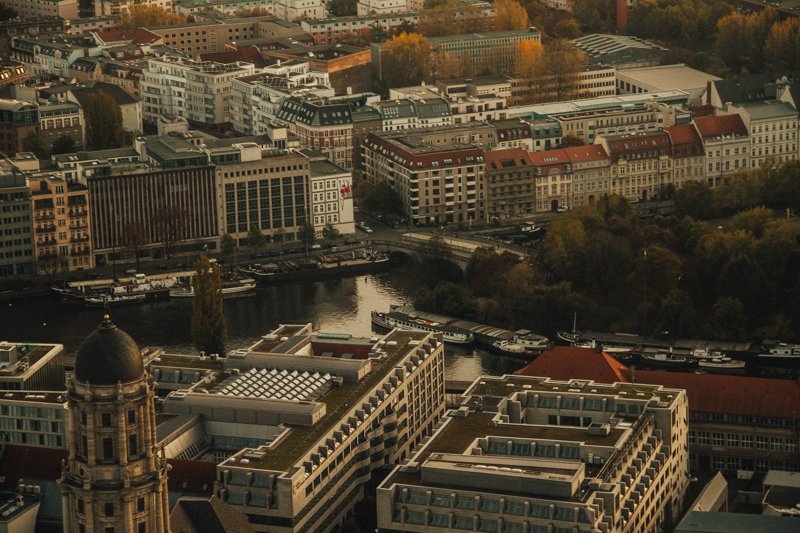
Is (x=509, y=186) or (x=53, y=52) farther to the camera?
(x=53, y=52)

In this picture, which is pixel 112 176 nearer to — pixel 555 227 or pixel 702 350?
pixel 555 227

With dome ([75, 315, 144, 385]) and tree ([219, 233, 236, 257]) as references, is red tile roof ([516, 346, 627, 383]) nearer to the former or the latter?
dome ([75, 315, 144, 385])

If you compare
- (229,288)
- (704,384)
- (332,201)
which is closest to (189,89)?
(332,201)

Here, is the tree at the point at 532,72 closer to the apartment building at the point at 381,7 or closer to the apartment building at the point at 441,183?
the apartment building at the point at 441,183

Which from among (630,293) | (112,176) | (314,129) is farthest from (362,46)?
(630,293)

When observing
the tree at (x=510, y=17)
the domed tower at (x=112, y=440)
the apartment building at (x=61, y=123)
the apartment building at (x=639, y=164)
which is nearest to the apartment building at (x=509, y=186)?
the apartment building at (x=639, y=164)

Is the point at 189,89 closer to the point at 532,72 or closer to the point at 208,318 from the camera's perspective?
the point at 532,72

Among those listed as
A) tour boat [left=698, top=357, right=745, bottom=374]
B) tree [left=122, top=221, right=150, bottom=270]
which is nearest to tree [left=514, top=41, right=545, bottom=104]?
tree [left=122, top=221, right=150, bottom=270]
